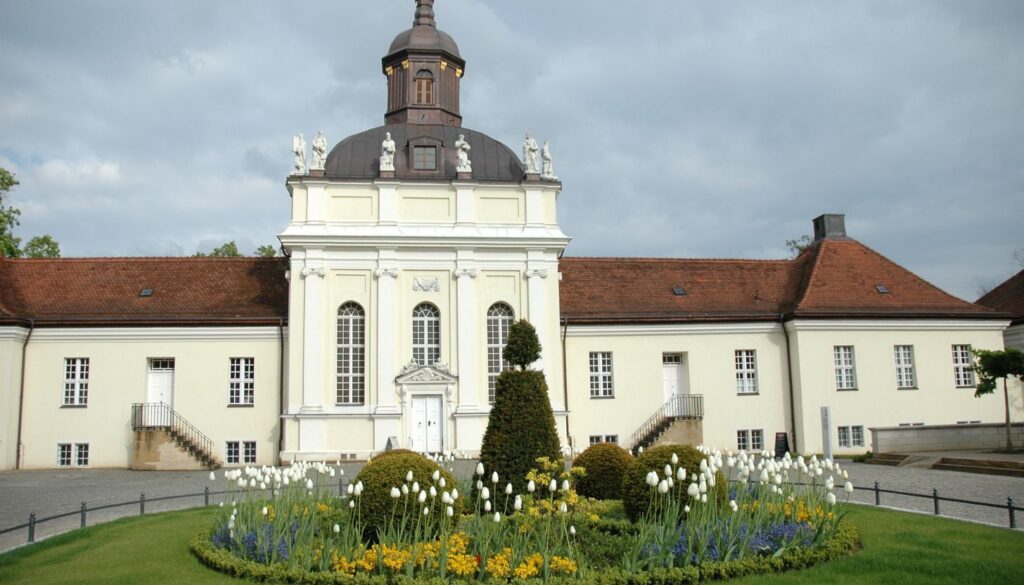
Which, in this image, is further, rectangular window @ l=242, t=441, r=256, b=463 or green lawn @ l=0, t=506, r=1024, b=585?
rectangular window @ l=242, t=441, r=256, b=463

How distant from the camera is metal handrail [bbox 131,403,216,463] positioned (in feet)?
94.1

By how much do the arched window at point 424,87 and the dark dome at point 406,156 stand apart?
2642 mm

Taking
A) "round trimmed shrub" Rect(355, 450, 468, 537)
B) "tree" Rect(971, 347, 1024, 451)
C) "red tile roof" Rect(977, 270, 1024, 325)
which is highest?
"red tile roof" Rect(977, 270, 1024, 325)

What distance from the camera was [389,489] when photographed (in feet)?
39.5

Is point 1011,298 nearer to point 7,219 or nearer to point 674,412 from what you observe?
point 674,412

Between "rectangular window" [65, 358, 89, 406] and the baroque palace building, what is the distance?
0.07m

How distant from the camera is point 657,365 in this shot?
104 feet

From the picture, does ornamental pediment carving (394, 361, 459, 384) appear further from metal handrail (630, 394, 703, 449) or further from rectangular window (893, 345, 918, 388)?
rectangular window (893, 345, 918, 388)

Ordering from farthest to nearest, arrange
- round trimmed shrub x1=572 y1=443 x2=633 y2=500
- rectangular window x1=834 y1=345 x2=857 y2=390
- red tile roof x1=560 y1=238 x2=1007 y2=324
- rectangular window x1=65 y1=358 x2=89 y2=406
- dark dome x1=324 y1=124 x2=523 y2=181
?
red tile roof x1=560 y1=238 x2=1007 y2=324 → rectangular window x1=834 y1=345 x2=857 y2=390 → dark dome x1=324 y1=124 x2=523 y2=181 → rectangular window x1=65 y1=358 x2=89 y2=406 → round trimmed shrub x1=572 y1=443 x2=633 y2=500

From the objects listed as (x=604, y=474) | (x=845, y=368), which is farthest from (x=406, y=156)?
(x=845, y=368)

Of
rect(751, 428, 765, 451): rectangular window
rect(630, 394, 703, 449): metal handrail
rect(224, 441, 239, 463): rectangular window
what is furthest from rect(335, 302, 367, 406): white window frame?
rect(751, 428, 765, 451): rectangular window

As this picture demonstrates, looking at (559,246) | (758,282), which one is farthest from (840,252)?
(559,246)

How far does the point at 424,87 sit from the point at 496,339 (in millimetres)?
11967

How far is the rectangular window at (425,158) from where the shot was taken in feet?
100
